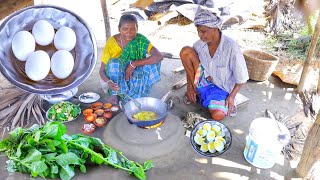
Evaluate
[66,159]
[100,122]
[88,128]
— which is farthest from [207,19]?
[66,159]


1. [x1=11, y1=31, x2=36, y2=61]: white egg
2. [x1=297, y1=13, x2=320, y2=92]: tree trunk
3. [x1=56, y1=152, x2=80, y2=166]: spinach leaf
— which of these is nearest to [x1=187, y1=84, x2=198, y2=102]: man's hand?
[x1=297, y1=13, x2=320, y2=92]: tree trunk

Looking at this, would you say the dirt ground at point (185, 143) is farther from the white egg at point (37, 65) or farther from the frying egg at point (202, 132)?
the white egg at point (37, 65)

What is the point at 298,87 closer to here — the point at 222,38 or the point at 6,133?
the point at 222,38

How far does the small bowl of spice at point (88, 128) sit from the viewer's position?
2.90m

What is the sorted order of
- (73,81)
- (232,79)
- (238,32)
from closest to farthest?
(73,81) → (232,79) → (238,32)

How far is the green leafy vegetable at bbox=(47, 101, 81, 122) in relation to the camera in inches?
120

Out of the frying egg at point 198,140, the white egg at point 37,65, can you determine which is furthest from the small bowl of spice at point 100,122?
the frying egg at point 198,140

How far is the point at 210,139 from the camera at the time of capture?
260 cm

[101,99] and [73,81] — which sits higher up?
Result: [73,81]

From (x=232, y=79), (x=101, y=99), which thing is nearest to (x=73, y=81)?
(x=101, y=99)

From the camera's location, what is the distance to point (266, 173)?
7.98 ft

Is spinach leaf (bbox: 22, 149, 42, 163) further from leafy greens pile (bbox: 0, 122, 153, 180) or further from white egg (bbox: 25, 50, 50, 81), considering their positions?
white egg (bbox: 25, 50, 50, 81)

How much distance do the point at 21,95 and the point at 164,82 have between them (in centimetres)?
190

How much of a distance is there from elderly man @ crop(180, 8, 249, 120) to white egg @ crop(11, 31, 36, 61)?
1540 millimetres
